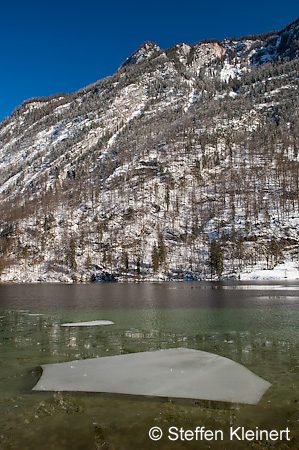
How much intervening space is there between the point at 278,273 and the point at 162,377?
12057 centimetres

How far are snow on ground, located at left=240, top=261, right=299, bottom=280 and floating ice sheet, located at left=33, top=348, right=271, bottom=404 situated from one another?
4504 inches

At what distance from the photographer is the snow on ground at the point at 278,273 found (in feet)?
387

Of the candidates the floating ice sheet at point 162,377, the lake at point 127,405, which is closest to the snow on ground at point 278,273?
the lake at point 127,405

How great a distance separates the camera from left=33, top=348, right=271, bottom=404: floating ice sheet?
36.7 ft

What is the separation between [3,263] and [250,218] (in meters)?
130

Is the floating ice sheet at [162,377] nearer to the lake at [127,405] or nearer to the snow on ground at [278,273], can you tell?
the lake at [127,405]

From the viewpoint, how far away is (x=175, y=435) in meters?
8.52

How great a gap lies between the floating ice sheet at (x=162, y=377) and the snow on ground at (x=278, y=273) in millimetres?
114404

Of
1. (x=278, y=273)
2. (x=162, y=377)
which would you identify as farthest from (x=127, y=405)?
(x=278, y=273)

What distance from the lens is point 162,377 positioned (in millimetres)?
12805

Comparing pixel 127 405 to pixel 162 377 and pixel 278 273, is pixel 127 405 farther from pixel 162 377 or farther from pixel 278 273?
pixel 278 273

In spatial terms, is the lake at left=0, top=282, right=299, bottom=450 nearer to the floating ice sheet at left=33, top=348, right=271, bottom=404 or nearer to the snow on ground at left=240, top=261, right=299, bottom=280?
the floating ice sheet at left=33, top=348, right=271, bottom=404

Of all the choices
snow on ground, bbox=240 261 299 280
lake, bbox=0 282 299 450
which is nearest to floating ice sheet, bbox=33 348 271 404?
lake, bbox=0 282 299 450

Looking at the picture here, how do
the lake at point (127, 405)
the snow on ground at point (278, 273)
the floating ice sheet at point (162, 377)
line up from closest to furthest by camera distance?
the lake at point (127, 405), the floating ice sheet at point (162, 377), the snow on ground at point (278, 273)
